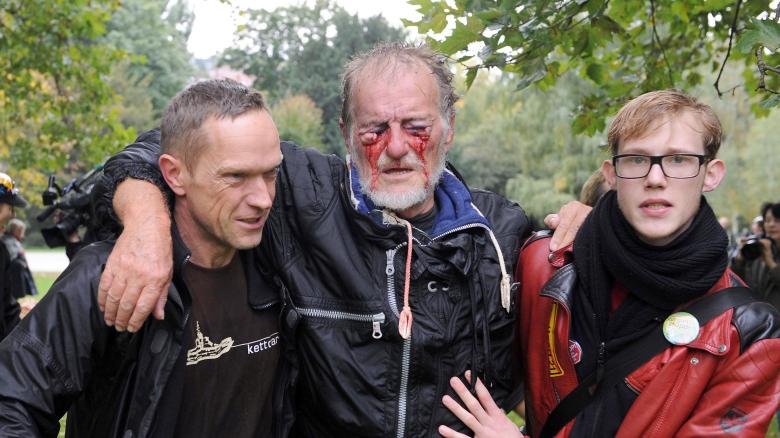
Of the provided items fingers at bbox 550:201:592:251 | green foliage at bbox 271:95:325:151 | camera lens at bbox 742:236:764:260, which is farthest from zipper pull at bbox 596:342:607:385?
green foliage at bbox 271:95:325:151

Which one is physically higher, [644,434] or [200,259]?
[200,259]

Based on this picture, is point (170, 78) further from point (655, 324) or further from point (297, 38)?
point (655, 324)

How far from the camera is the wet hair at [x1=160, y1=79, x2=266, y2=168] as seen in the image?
8.12ft

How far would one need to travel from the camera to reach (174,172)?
8.38ft

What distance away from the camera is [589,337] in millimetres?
2609

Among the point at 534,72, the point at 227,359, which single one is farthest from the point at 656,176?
the point at 227,359

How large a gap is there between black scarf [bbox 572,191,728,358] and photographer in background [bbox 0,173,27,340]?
5675 millimetres

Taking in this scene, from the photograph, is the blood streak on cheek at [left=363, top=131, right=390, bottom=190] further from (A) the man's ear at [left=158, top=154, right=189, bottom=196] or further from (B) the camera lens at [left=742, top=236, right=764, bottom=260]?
(B) the camera lens at [left=742, top=236, right=764, bottom=260]

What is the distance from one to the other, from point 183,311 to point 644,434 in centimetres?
152

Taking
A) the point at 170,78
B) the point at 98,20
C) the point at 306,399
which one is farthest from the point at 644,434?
Answer: the point at 170,78

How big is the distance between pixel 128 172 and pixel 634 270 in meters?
1.75

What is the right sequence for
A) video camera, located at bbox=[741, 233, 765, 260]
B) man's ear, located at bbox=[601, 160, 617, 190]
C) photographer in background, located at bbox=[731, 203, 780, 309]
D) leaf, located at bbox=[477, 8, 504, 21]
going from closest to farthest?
man's ear, located at bbox=[601, 160, 617, 190] < leaf, located at bbox=[477, 8, 504, 21] < photographer in background, located at bbox=[731, 203, 780, 309] < video camera, located at bbox=[741, 233, 765, 260]

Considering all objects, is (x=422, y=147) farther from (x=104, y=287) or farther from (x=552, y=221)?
(x=104, y=287)

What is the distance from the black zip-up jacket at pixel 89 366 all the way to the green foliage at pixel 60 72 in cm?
726
